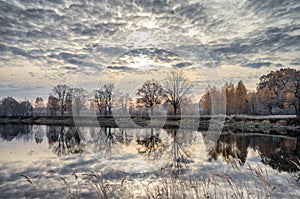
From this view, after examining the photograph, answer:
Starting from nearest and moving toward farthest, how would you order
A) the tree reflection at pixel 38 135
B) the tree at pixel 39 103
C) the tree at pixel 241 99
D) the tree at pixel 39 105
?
1. the tree reflection at pixel 38 135
2. the tree at pixel 241 99
3. the tree at pixel 39 105
4. the tree at pixel 39 103

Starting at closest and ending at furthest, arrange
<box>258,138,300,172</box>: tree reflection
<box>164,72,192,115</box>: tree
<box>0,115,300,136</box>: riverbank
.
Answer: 1. <box>258,138,300,172</box>: tree reflection
2. <box>164,72,192,115</box>: tree
3. <box>0,115,300,136</box>: riverbank

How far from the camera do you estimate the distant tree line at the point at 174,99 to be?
27609mm

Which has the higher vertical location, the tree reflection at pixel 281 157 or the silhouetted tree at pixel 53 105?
the silhouetted tree at pixel 53 105

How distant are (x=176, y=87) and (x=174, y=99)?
7.20ft

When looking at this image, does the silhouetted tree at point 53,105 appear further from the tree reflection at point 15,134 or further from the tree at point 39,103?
the tree reflection at point 15,134

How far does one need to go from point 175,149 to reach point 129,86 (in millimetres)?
5437

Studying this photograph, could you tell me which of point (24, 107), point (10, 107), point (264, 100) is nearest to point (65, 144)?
point (264, 100)

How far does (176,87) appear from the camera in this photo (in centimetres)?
2895

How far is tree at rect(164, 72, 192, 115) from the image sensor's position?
86.3ft

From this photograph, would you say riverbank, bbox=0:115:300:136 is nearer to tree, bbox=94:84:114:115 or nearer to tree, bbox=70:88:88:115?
tree, bbox=94:84:114:115

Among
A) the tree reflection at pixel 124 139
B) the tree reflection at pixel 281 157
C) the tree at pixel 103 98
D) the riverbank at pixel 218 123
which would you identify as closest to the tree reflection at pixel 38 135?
the tree reflection at pixel 124 139

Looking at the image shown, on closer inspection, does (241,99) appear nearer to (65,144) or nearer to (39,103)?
(65,144)

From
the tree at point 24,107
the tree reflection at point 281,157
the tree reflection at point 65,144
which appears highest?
the tree at point 24,107

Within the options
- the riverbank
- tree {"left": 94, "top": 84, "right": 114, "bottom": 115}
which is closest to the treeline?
the riverbank
